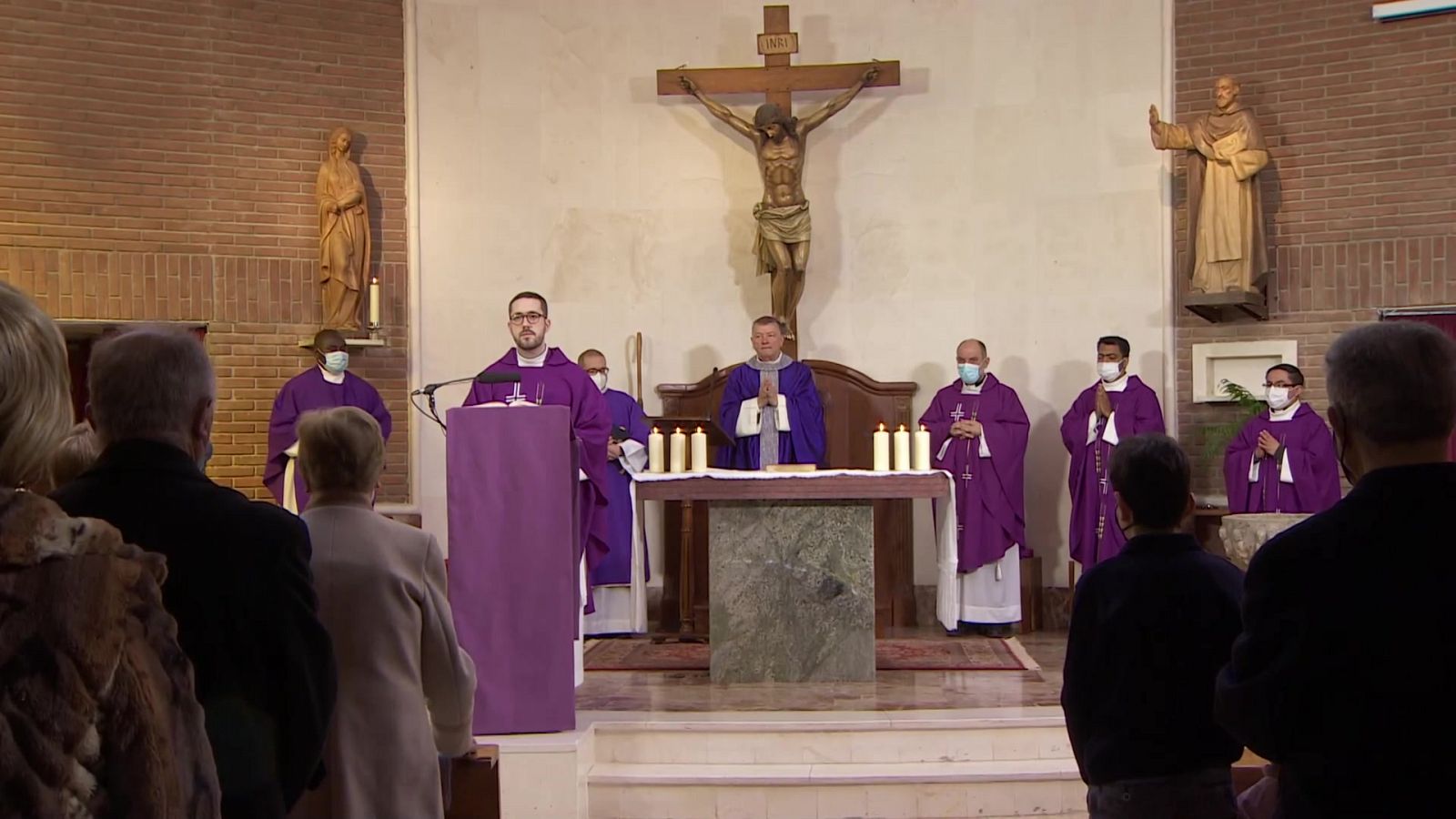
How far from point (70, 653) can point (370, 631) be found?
1.55 metres

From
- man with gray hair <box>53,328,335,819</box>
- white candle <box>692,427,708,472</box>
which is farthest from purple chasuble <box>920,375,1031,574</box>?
man with gray hair <box>53,328,335,819</box>

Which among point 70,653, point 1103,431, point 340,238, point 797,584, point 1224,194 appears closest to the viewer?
point 70,653

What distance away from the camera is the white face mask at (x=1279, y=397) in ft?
28.7

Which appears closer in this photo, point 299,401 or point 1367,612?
point 1367,612

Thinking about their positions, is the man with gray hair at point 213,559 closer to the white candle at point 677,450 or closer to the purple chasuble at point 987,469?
the white candle at point 677,450

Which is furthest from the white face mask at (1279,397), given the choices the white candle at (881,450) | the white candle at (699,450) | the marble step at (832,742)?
the white candle at (699,450)

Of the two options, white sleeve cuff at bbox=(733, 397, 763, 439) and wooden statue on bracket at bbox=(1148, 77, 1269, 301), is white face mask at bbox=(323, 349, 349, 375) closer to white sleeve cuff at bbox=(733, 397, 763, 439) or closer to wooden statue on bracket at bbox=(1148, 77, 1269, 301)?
white sleeve cuff at bbox=(733, 397, 763, 439)

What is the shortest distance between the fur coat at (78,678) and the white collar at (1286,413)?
8.33m

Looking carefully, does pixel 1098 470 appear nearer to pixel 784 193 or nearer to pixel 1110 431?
pixel 1110 431

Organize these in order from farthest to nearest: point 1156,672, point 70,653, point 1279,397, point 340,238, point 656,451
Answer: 1. point 340,238
2. point 1279,397
3. point 656,451
4. point 1156,672
5. point 70,653

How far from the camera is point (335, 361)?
9172 millimetres

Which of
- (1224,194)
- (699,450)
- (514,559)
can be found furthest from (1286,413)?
(514,559)

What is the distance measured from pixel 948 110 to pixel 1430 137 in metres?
3.24

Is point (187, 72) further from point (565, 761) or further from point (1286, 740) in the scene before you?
point (1286, 740)
